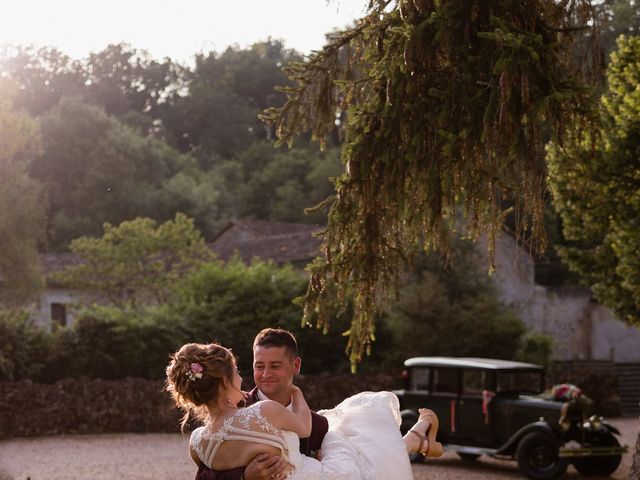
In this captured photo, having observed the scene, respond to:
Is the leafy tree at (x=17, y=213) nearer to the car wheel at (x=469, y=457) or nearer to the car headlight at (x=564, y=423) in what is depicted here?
the car wheel at (x=469, y=457)

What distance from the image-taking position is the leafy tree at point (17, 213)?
35.0m

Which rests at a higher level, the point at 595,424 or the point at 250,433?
the point at 250,433

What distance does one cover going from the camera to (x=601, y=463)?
1711cm

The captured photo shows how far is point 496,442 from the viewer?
17531 mm

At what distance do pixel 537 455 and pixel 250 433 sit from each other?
484 inches

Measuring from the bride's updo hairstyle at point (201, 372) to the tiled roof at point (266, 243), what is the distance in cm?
2768

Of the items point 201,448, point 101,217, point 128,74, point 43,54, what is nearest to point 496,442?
point 201,448

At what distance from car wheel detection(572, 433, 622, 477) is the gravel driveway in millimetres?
173

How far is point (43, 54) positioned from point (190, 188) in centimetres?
1968

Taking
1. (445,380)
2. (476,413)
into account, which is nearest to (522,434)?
(476,413)

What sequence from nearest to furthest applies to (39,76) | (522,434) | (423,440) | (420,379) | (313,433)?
1. (313,433)
2. (423,440)
3. (522,434)
4. (420,379)
5. (39,76)

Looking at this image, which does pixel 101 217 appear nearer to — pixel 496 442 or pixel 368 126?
pixel 496 442

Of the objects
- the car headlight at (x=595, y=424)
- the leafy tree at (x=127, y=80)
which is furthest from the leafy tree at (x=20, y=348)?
the leafy tree at (x=127, y=80)

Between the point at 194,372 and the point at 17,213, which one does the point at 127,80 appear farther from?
the point at 194,372
